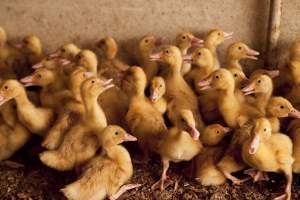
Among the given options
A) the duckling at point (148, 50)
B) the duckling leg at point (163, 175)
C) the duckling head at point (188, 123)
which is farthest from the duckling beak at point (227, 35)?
the duckling leg at point (163, 175)

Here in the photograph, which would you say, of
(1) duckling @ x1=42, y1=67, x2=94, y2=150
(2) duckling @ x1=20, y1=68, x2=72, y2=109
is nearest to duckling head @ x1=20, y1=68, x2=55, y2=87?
(2) duckling @ x1=20, y1=68, x2=72, y2=109

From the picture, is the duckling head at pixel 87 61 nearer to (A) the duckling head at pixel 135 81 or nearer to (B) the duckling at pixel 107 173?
(A) the duckling head at pixel 135 81

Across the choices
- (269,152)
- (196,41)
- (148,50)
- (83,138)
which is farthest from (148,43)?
(269,152)

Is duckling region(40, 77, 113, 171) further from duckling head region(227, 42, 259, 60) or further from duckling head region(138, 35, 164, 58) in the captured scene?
duckling head region(227, 42, 259, 60)

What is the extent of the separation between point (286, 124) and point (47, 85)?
5.45 ft

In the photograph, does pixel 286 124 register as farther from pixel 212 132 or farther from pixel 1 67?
pixel 1 67

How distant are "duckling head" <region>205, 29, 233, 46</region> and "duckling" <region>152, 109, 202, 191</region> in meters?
0.90

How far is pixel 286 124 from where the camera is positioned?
3.23 m

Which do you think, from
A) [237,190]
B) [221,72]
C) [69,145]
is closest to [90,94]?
[69,145]

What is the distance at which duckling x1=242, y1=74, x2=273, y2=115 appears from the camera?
10.4 feet

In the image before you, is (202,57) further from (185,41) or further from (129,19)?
(129,19)

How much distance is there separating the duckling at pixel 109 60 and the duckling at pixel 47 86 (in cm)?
39

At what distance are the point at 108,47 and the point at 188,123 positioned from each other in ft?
4.02

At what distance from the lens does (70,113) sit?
3.22 meters
